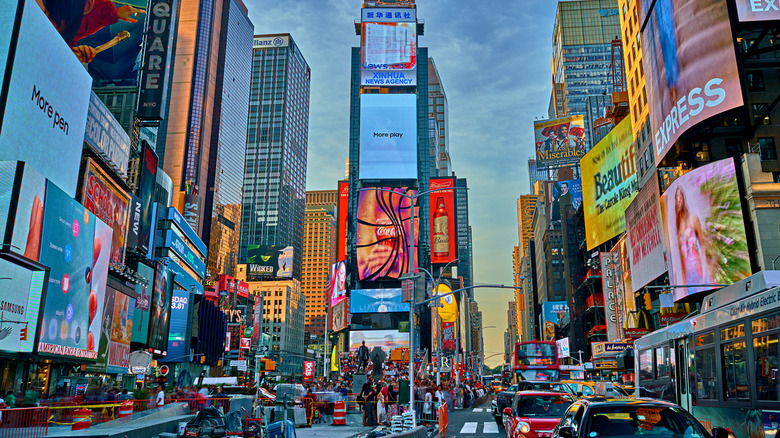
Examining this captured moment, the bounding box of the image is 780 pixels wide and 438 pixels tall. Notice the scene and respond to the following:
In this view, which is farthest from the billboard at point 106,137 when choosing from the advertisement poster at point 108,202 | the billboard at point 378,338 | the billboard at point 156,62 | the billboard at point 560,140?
the billboard at point 560,140

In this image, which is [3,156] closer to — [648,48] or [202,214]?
[648,48]

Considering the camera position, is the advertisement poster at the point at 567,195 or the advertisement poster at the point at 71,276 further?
the advertisement poster at the point at 567,195

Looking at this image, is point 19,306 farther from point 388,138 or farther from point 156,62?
point 388,138

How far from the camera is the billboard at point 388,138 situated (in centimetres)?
13250

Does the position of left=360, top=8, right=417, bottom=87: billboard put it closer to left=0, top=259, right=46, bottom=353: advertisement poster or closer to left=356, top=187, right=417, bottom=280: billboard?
left=356, top=187, right=417, bottom=280: billboard

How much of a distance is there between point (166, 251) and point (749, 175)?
248ft

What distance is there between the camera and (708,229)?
41.9 metres

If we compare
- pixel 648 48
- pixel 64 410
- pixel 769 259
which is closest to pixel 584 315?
pixel 648 48

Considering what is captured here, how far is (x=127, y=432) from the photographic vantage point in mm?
15633

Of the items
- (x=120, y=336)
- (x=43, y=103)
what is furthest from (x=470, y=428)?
(x=120, y=336)

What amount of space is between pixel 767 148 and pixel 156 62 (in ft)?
190

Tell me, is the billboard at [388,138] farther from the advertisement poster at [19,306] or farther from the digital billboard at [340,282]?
the advertisement poster at [19,306]

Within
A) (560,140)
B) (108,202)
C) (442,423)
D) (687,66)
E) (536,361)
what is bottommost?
(442,423)

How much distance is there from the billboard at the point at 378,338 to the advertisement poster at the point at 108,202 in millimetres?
78465
